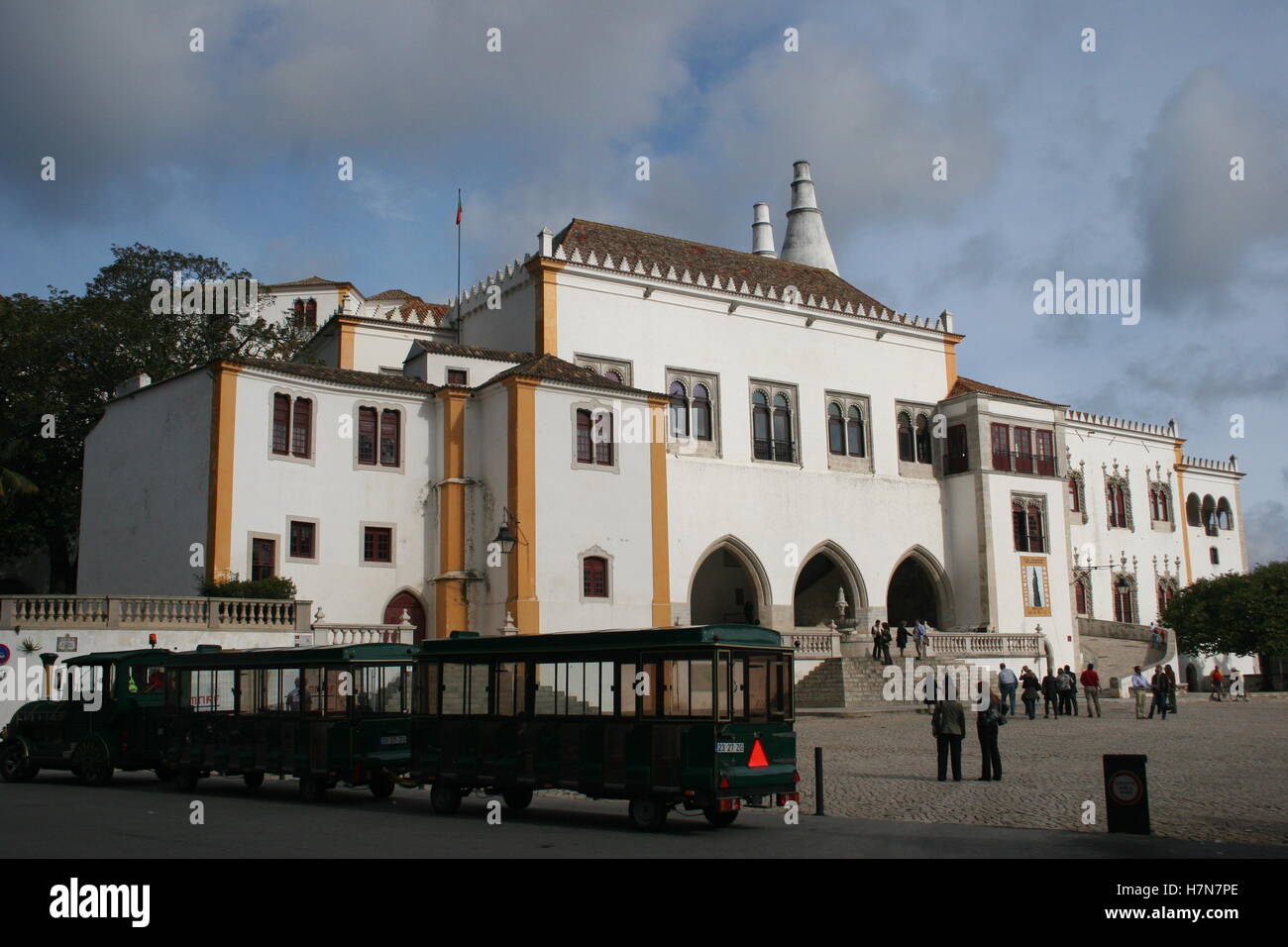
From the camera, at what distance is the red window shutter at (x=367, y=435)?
31500 mm

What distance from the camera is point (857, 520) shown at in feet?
137

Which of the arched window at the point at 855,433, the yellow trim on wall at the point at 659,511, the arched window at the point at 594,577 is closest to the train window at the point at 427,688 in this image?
the arched window at the point at 594,577

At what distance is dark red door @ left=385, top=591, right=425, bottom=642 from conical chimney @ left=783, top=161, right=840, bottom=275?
2811cm

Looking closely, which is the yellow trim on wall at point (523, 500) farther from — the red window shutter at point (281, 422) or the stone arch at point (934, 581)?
the stone arch at point (934, 581)

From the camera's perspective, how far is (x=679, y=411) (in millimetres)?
38250

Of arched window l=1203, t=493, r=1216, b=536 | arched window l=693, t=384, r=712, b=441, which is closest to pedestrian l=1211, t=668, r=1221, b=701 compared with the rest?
arched window l=693, t=384, r=712, b=441

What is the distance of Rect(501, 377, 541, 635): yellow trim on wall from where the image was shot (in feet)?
99.5

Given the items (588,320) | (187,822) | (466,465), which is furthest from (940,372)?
(187,822)

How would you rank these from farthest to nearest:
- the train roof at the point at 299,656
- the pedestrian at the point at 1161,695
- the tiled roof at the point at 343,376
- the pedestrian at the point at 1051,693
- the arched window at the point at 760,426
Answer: the arched window at the point at 760,426 → the tiled roof at the point at 343,376 → the pedestrian at the point at 1051,693 → the pedestrian at the point at 1161,695 → the train roof at the point at 299,656

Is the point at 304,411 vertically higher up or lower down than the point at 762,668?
higher up

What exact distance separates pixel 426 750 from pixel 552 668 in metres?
2.20

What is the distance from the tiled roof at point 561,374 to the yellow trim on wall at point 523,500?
0.91 feet

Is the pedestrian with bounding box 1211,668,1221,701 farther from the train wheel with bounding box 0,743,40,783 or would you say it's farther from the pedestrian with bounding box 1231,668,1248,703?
the train wheel with bounding box 0,743,40,783
